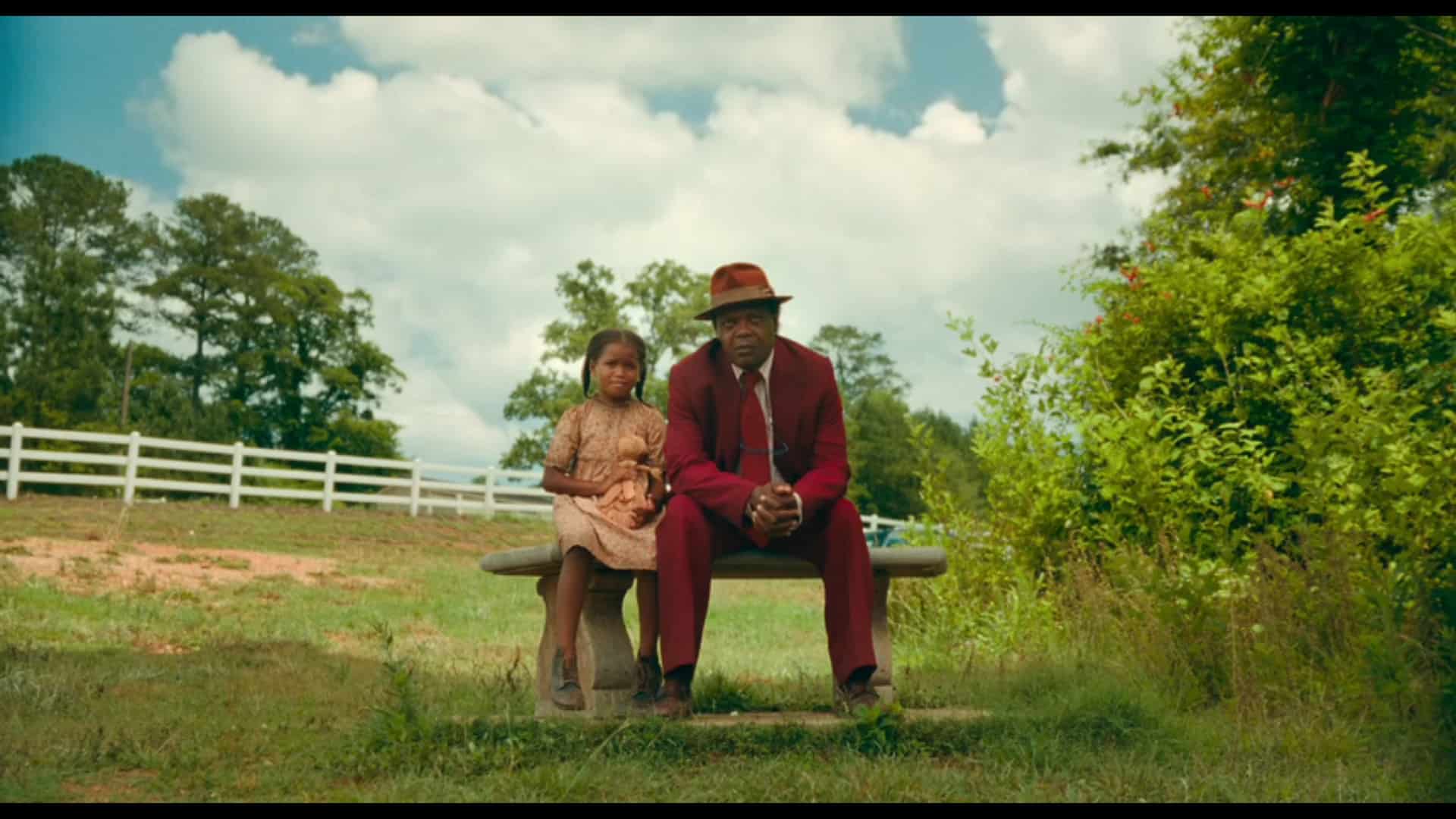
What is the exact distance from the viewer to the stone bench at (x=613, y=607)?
4.61 meters

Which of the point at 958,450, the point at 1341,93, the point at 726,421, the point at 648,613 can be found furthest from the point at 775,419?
the point at 958,450

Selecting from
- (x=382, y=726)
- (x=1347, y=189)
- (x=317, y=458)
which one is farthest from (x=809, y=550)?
(x=317, y=458)

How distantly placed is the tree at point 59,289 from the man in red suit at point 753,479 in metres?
28.0

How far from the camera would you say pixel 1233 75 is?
1420cm

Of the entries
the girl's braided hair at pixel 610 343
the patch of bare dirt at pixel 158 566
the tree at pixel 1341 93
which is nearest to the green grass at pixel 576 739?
the girl's braided hair at pixel 610 343

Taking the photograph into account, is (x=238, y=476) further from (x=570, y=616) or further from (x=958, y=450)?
(x=958, y=450)

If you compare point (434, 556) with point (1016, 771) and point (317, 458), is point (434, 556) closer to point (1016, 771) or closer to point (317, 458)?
point (317, 458)

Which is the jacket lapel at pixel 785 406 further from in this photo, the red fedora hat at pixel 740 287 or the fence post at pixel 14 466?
the fence post at pixel 14 466

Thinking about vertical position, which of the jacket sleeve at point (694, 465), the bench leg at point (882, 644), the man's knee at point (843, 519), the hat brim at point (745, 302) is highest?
the hat brim at point (745, 302)

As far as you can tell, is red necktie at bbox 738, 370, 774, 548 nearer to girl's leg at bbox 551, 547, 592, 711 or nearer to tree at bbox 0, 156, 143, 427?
girl's leg at bbox 551, 547, 592, 711

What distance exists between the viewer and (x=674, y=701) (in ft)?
14.4

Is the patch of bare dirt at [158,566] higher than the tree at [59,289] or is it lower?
lower

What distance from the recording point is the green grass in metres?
3.69

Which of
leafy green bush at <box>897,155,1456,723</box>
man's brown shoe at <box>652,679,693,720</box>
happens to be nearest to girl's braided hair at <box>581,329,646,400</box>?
man's brown shoe at <box>652,679,693,720</box>
